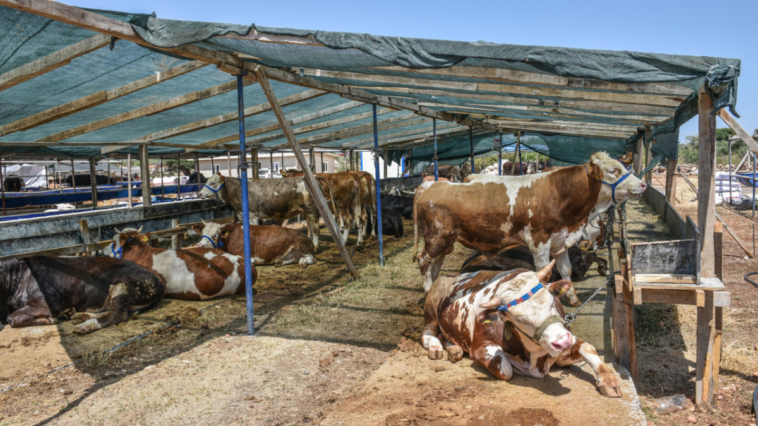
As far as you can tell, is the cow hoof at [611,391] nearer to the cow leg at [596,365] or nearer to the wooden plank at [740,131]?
the cow leg at [596,365]

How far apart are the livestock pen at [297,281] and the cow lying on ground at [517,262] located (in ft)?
1.08

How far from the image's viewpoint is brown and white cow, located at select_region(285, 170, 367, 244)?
12188 millimetres

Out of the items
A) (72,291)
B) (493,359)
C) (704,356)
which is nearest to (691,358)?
(704,356)

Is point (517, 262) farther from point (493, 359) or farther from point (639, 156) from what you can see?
point (639, 156)

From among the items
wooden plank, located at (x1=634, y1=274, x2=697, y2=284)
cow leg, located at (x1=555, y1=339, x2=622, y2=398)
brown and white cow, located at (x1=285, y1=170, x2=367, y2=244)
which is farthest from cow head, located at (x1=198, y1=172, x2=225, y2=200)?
wooden plank, located at (x1=634, y1=274, x2=697, y2=284)

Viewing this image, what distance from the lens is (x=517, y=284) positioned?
164 inches

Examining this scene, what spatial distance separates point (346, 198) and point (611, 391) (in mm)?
9000

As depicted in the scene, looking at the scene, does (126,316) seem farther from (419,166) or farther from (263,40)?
(419,166)

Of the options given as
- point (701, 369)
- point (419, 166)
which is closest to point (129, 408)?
point (701, 369)

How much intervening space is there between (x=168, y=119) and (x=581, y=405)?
22.9ft

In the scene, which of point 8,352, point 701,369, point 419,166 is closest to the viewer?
point 701,369

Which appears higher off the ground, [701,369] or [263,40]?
[263,40]

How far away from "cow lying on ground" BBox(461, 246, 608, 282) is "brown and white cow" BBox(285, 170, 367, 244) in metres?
4.97

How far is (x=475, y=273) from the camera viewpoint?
5.48 meters
